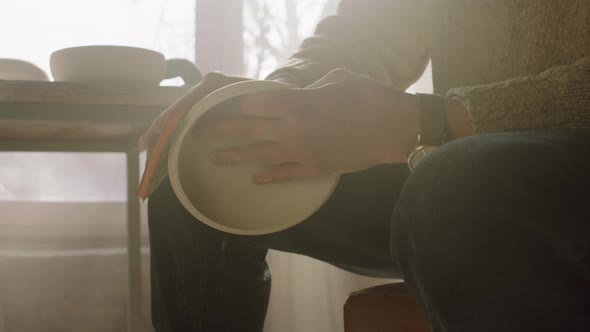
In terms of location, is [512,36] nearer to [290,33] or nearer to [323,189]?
[323,189]

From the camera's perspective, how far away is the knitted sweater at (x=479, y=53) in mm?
453

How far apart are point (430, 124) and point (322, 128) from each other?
0.11m

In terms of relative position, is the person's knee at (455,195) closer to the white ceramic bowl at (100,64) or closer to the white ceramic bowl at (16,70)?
the white ceramic bowl at (100,64)

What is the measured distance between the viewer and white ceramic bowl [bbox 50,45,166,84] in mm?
820

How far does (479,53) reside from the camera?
31.6 inches

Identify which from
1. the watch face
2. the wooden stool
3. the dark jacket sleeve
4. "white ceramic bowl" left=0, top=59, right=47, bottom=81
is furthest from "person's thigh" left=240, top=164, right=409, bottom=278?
"white ceramic bowl" left=0, top=59, right=47, bottom=81

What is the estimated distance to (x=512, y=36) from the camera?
0.74 meters

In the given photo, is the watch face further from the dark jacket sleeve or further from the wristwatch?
the dark jacket sleeve

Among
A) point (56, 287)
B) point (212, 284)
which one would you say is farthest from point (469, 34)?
point (56, 287)

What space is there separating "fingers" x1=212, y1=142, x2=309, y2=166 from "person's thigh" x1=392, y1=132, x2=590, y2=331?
0.20m

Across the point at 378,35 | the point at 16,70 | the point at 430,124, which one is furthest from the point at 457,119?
the point at 16,70

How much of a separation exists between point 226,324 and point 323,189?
0.25 m

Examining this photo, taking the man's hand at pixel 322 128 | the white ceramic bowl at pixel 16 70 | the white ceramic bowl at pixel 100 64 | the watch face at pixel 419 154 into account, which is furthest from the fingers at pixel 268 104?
the white ceramic bowl at pixel 16 70

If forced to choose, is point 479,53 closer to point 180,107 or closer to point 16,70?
point 180,107
